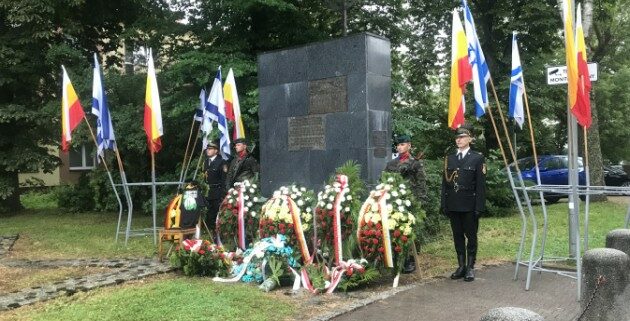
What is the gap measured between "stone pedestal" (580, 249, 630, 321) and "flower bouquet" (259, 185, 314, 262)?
3.19m

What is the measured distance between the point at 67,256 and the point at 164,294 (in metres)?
3.99

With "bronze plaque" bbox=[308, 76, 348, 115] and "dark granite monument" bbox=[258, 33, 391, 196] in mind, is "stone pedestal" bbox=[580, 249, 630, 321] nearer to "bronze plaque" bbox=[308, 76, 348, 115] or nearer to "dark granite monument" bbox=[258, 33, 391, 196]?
"dark granite monument" bbox=[258, 33, 391, 196]

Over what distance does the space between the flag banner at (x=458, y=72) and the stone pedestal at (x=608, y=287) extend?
2.45 meters

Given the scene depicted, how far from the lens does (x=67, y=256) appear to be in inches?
359

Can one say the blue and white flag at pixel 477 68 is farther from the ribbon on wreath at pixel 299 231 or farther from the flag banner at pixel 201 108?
the flag banner at pixel 201 108

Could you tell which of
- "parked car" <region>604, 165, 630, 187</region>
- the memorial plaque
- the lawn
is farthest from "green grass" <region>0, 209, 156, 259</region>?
"parked car" <region>604, 165, 630, 187</region>

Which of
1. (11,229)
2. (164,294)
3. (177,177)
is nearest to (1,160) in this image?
(11,229)

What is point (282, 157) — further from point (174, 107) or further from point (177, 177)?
point (177, 177)

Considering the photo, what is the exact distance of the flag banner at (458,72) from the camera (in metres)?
6.36

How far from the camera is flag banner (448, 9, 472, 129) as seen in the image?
250 inches

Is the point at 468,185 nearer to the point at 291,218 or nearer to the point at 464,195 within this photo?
the point at 464,195

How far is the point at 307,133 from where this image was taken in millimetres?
8125

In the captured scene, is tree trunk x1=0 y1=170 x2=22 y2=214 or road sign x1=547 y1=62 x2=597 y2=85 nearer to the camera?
road sign x1=547 y1=62 x2=597 y2=85

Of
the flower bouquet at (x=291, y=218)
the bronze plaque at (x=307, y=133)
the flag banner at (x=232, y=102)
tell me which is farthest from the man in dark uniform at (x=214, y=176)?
the flower bouquet at (x=291, y=218)
